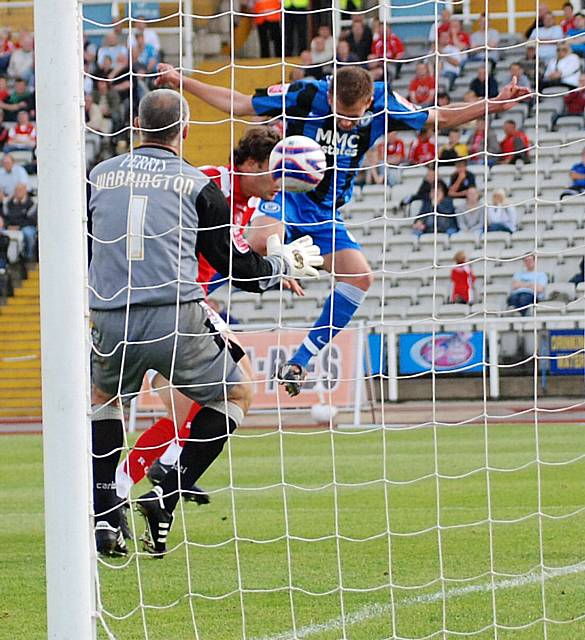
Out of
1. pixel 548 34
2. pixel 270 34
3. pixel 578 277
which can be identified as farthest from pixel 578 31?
pixel 270 34

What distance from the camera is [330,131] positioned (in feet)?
26.4

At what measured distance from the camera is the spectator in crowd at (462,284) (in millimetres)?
17328

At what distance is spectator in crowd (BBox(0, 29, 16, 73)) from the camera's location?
21344 mm

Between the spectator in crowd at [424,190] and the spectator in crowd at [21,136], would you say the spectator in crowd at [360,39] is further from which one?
the spectator in crowd at [21,136]

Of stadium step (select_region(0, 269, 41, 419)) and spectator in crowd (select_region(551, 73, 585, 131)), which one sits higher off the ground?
spectator in crowd (select_region(551, 73, 585, 131))

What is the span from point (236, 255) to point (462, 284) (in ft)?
38.0

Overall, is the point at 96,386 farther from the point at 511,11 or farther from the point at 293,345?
the point at 511,11

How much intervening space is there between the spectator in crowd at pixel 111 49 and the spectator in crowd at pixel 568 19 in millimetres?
6504

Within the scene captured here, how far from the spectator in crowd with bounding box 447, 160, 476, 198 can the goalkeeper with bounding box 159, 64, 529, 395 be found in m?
9.22

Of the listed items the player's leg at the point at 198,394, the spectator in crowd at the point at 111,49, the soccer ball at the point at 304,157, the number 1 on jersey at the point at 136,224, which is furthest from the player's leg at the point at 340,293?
the spectator in crowd at the point at 111,49

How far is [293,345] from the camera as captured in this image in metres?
14.2

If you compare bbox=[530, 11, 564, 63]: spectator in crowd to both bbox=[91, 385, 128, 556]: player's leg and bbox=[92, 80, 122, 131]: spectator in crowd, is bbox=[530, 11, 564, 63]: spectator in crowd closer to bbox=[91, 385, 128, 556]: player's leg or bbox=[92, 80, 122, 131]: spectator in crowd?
bbox=[92, 80, 122, 131]: spectator in crowd

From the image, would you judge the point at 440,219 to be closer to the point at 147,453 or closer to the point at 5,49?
the point at 5,49

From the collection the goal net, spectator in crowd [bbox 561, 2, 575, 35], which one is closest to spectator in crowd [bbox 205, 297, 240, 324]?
the goal net
